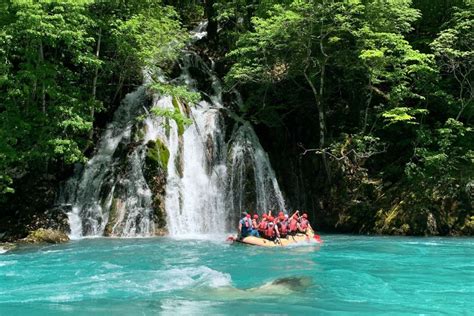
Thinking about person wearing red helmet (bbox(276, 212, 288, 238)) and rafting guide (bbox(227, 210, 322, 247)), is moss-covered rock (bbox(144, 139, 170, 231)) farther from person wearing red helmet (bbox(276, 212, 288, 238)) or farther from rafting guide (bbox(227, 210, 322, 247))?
person wearing red helmet (bbox(276, 212, 288, 238))

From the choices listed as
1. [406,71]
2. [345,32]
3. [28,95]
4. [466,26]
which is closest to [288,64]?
[345,32]

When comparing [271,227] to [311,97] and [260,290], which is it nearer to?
[260,290]

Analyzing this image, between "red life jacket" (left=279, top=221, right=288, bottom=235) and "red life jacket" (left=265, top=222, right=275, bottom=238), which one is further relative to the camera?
"red life jacket" (left=279, top=221, right=288, bottom=235)

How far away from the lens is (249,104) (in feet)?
72.6

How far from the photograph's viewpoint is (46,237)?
53.1 ft

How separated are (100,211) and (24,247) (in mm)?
3375

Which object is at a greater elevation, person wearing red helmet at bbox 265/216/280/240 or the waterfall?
the waterfall

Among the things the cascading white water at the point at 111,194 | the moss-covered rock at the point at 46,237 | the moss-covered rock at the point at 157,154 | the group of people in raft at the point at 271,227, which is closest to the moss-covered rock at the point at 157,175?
the moss-covered rock at the point at 157,154

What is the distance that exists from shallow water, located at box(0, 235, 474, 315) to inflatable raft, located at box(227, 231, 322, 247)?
0.33 m

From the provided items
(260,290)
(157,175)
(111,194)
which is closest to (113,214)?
(111,194)

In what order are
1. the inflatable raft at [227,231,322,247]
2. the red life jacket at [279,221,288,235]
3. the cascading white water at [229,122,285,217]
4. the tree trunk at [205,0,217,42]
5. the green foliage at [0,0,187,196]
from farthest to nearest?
the tree trunk at [205,0,217,42], the cascading white water at [229,122,285,217], the green foliage at [0,0,187,196], the red life jacket at [279,221,288,235], the inflatable raft at [227,231,322,247]

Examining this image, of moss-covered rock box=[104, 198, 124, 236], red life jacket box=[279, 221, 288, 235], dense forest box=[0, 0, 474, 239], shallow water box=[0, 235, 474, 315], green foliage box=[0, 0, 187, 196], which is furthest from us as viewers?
moss-covered rock box=[104, 198, 124, 236]

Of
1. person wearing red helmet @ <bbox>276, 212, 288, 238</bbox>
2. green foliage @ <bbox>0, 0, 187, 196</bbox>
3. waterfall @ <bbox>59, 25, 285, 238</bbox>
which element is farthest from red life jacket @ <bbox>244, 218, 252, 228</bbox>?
green foliage @ <bbox>0, 0, 187, 196</bbox>

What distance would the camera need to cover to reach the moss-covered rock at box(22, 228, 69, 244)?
16.1m
